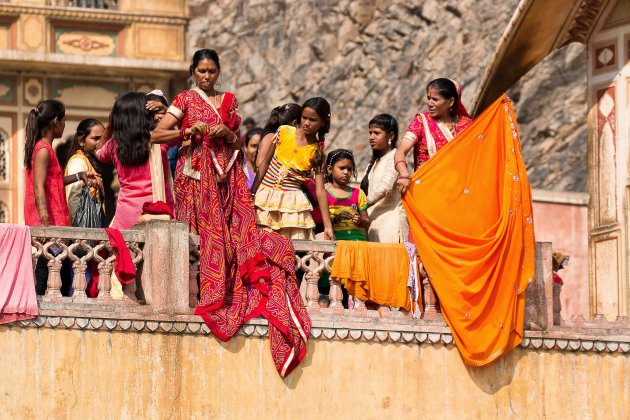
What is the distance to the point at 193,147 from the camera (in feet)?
50.0

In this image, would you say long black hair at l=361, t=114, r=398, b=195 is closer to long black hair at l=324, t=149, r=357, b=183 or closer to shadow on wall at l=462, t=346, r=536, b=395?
long black hair at l=324, t=149, r=357, b=183

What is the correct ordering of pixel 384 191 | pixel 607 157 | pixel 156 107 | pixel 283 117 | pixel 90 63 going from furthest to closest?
pixel 90 63, pixel 607 157, pixel 283 117, pixel 384 191, pixel 156 107

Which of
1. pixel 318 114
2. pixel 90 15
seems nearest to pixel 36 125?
pixel 318 114

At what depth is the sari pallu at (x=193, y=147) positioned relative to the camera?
15.1 m

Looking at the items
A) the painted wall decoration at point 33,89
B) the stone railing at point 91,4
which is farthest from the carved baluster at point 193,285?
the stone railing at point 91,4

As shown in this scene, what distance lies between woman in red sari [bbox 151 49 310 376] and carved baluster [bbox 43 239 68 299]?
1.16m

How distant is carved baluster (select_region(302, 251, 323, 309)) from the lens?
49.2ft

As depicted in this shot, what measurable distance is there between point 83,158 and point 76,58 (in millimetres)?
10781

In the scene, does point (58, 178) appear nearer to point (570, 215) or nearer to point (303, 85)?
point (570, 215)

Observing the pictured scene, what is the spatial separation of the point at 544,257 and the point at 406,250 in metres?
1.22

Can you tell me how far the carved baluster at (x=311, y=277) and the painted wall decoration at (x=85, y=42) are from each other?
1264 centimetres

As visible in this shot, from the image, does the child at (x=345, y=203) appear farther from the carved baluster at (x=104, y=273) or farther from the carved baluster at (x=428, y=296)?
the carved baluster at (x=104, y=273)

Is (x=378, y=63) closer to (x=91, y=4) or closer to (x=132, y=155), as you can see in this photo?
(x=91, y=4)

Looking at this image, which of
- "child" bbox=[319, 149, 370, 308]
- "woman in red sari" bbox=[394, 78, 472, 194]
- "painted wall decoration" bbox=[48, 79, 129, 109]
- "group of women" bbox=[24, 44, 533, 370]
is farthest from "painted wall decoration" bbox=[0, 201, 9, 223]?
"woman in red sari" bbox=[394, 78, 472, 194]
